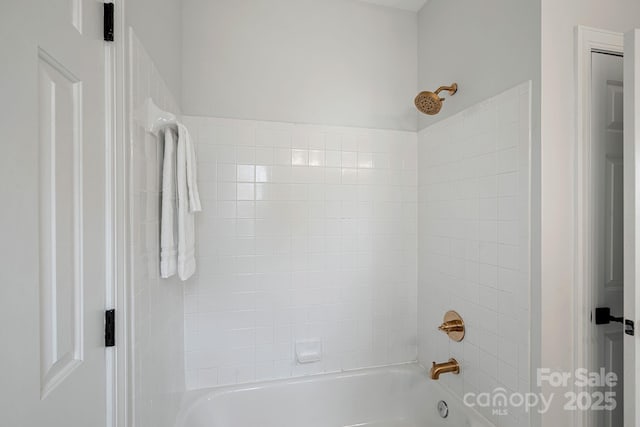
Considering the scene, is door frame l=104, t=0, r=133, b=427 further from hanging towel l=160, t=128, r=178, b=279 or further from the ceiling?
the ceiling

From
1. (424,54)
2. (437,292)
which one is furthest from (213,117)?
(437,292)

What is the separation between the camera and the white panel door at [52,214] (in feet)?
1.67

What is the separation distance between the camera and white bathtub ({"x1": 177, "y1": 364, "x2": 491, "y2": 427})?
170cm

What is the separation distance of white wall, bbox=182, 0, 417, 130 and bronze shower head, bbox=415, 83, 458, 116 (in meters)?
0.38

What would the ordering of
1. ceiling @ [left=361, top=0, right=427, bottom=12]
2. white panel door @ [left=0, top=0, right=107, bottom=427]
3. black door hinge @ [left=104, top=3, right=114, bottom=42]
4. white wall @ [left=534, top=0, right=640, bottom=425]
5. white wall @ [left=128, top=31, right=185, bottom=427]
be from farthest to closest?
ceiling @ [left=361, top=0, right=427, bottom=12]
white wall @ [left=534, top=0, right=640, bottom=425]
white wall @ [left=128, top=31, right=185, bottom=427]
black door hinge @ [left=104, top=3, right=114, bottom=42]
white panel door @ [left=0, top=0, right=107, bottom=427]

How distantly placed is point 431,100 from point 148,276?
1.54 metres

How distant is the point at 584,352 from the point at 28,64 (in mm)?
1902

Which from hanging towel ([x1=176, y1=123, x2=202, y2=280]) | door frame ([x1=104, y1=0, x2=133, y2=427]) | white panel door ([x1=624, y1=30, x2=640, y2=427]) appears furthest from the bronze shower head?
door frame ([x1=104, y1=0, x2=133, y2=427])

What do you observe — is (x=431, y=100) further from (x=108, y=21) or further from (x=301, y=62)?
(x=108, y=21)

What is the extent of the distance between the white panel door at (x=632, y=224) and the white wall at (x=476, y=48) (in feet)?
0.93

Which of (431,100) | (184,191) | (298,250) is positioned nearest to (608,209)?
(431,100)

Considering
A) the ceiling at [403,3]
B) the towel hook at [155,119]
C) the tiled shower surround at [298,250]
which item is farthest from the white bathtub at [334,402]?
the ceiling at [403,3]

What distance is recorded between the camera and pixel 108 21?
0.85 metres

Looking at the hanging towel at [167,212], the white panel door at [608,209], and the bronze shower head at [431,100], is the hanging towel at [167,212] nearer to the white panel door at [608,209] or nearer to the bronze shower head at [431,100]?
the bronze shower head at [431,100]
